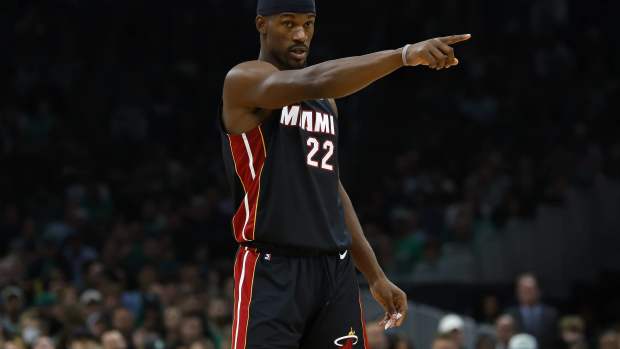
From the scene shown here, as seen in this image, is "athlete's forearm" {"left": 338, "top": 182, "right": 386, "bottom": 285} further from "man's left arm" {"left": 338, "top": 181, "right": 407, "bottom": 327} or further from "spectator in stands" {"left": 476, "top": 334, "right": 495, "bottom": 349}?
"spectator in stands" {"left": 476, "top": 334, "right": 495, "bottom": 349}

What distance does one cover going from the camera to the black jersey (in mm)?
4820

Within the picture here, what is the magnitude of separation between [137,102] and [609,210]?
23.6ft

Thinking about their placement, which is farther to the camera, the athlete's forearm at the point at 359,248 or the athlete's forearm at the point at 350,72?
the athlete's forearm at the point at 359,248

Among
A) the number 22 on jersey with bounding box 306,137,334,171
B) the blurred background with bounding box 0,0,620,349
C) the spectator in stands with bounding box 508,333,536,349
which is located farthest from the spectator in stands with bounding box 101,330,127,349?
the number 22 on jersey with bounding box 306,137,334,171

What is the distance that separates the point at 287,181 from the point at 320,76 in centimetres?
53

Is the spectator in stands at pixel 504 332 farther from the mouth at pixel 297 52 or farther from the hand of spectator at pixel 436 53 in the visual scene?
the hand of spectator at pixel 436 53

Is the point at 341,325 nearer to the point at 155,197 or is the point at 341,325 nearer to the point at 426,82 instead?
the point at 155,197

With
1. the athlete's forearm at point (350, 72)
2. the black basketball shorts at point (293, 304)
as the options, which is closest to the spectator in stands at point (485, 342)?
the black basketball shorts at point (293, 304)

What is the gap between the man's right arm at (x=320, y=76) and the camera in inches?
166

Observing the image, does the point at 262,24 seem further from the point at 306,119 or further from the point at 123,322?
the point at 123,322

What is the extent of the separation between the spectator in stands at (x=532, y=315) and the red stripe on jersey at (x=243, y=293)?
730 centimetres

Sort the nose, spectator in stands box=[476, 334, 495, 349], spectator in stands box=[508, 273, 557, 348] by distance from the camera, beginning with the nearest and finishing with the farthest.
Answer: the nose
spectator in stands box=[476, 334, 495, 349]
spectator in stands box=[508, 273, 557, 348]

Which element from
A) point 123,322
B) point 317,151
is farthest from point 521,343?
point 317,151

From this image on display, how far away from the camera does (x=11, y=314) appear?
1166 centimetres
